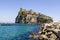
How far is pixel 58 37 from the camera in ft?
140

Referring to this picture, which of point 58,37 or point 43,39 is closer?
point 58,37

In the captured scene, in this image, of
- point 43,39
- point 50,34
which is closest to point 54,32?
point 50,34

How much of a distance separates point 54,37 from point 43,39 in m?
4.57

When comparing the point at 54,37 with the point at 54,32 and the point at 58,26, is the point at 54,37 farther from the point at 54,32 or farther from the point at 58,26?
the point at 58,26

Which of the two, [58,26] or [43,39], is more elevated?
[58,26]

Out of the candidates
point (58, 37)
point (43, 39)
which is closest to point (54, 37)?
point (58, 37)

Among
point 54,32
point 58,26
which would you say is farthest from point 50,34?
point 58,26

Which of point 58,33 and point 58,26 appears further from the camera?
point 58,26

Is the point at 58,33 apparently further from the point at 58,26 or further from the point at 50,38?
the point at 58,26

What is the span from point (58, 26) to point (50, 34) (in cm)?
498

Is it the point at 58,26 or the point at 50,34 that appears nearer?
the point at 50,34

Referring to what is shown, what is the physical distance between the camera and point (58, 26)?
1882 inches

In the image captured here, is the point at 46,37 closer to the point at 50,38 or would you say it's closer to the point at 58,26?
the point at 50,38

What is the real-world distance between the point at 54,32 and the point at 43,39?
4.59 meters
